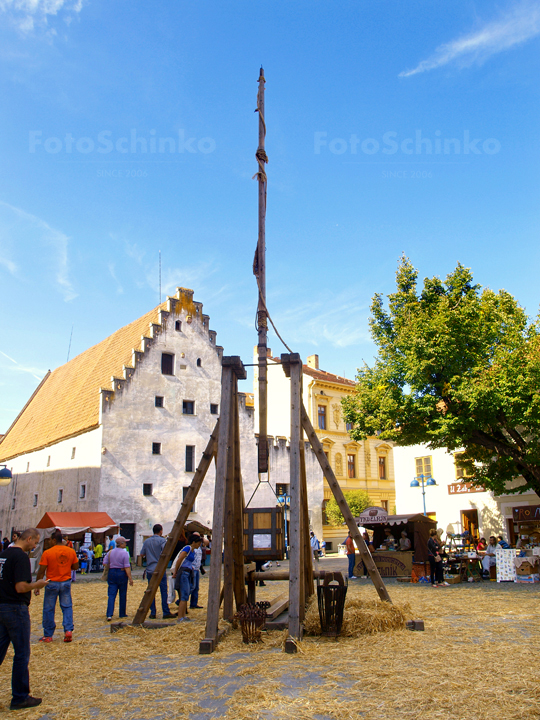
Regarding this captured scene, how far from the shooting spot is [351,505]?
43.0 meters

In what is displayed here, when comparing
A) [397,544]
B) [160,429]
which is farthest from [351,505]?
[397,544]

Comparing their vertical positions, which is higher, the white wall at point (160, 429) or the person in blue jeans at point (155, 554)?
the white wall at point (160, 429)

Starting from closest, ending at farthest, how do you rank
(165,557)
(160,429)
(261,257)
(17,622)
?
1. (17,622)
2. (165,557)
3. (261,257)
4. (160,429)

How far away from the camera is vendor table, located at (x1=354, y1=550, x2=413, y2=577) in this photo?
20.5 meters

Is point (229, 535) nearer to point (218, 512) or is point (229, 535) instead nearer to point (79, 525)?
point (218, 512)

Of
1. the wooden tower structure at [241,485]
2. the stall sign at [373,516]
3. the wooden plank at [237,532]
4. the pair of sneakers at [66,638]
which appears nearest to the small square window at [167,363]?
the stall sign at [373,516]

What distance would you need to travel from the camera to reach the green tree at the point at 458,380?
19.5 meters

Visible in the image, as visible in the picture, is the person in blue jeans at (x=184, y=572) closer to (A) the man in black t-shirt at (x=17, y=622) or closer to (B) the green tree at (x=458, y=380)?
(A) the man in black t-shirt at (x=17, y=622)

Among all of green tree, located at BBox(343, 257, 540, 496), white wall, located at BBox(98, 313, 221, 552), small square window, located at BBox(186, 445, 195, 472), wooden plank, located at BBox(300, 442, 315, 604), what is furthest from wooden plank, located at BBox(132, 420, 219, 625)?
small square window, located at BBox(186, 445, 195, 472)

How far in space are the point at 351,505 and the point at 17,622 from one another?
38.7 metres

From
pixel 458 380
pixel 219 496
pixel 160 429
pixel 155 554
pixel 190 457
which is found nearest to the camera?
pixel 219 496

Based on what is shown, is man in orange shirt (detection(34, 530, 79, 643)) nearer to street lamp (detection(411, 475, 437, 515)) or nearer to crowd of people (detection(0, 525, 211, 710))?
crowd of people (detection(0, 525, 211, 710))

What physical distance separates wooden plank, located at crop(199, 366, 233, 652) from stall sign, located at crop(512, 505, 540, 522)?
62.5 ft

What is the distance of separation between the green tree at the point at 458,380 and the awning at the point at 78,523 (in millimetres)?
13242
